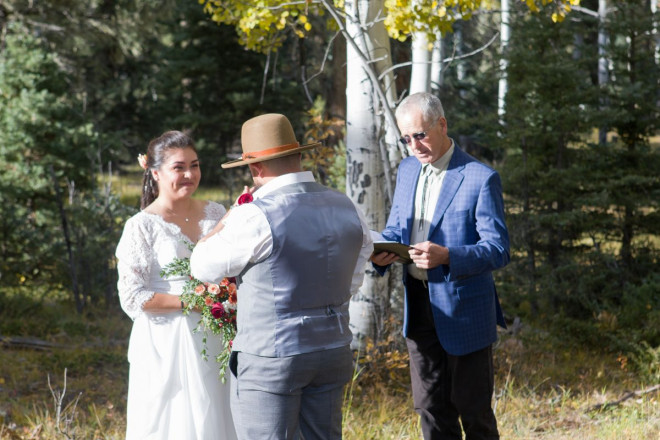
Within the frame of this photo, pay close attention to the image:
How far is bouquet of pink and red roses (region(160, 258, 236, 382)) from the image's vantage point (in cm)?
346

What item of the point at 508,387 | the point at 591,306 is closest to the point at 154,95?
the point at 591,306

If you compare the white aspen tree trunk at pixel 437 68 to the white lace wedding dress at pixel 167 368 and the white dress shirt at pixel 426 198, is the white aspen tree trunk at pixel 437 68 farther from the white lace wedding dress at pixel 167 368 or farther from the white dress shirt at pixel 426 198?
the white lace wedding dress at pixel 167 368

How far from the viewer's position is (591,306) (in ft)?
26.4

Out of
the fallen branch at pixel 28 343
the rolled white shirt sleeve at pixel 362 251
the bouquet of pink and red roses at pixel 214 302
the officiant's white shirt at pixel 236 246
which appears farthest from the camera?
the fallen branch at pixel 28 343

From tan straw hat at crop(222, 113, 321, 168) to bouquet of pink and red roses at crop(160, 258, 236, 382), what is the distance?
739 mm

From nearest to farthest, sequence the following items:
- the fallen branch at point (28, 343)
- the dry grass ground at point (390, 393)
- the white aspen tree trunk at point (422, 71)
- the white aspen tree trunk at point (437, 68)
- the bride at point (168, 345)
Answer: the bride at point (168, 345) → the dry grass ground at point (390, 393) → the white aspen tree trunk at point (422, 71) → the fallen branch at point (28, 343) → the white aspen tree trunk at point (437, 68)

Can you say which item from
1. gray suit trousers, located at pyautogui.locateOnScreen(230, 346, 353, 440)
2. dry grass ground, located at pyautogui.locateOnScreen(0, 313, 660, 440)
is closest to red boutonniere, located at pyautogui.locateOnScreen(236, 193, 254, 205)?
gray suit trousers, located at pyautogui.locateOnScreen(230, 346, 353, 440)

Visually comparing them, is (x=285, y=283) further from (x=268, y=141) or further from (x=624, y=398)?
(x=624, y=398)

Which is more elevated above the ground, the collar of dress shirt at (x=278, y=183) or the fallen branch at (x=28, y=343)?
the collar of dress shirt at (x=278, y=183)

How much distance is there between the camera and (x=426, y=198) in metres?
3.77

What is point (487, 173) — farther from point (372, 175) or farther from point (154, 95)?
point (154, 95)

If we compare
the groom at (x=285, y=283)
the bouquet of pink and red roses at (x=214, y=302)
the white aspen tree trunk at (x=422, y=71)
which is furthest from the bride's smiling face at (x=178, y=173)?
the white aspen tree trunk at (x=422, y=71)

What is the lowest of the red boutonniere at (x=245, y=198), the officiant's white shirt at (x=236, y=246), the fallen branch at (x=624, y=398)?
the fallen branch at (x=624, y=398)

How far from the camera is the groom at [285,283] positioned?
9.11ft
